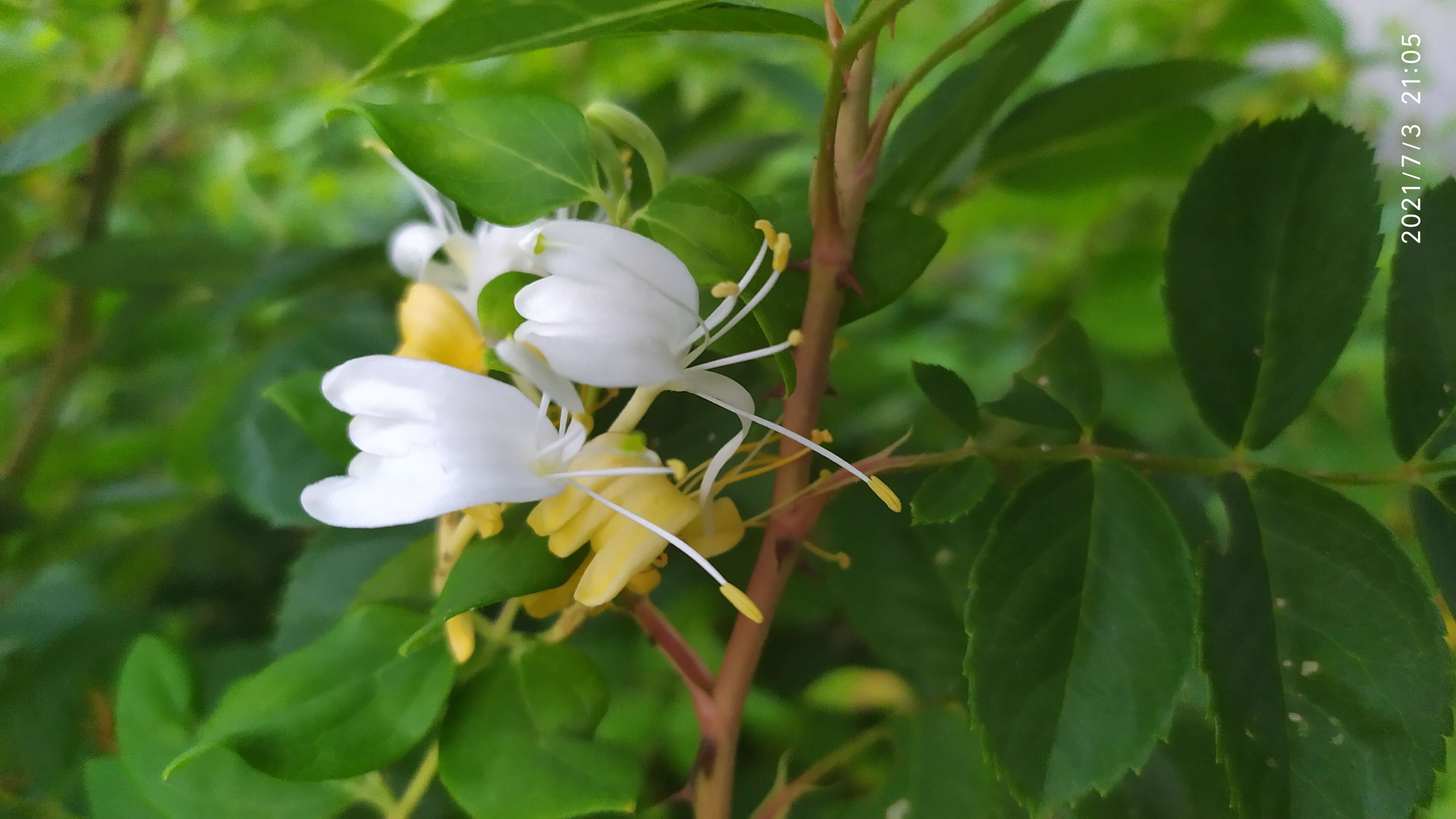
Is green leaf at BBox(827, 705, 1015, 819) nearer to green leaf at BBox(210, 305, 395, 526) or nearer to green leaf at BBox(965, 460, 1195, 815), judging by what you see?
green leaf at BBox(965, 460, 1195, 815)

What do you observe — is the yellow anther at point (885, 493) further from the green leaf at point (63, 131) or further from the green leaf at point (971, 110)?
the green leaf at point (63, 131)

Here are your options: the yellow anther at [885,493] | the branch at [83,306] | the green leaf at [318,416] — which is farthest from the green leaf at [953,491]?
the branch at [83,306]

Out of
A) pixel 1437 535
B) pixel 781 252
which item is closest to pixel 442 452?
pixel 781 252

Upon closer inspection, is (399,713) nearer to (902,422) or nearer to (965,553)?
(965,553)

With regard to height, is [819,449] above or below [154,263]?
above

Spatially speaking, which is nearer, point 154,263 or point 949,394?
point 949,394

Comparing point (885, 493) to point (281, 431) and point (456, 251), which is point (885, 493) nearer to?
point (456, 251)

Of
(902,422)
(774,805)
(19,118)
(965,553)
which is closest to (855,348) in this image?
(902,422)
